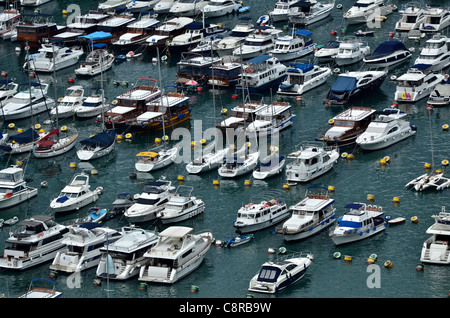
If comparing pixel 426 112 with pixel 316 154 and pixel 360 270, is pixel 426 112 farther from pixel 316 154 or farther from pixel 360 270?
pixel 360 270

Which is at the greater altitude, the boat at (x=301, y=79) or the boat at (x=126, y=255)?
the boat at (x=301, y=79)

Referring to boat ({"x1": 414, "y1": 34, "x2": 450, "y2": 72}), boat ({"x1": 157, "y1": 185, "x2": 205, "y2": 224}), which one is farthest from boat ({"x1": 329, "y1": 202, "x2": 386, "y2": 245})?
boat ({"x1": 414, "y1": 34, "x2": 450, "y2": 72})

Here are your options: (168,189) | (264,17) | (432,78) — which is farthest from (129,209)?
(264,17)

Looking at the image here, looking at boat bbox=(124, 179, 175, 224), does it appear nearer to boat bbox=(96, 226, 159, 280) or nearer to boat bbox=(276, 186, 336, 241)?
boat bbox=(96, 226, 159, 280)

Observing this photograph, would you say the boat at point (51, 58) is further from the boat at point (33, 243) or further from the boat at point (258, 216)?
the boat at point (258, 216)

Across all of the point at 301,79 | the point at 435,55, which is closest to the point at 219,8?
Answer: the point at 301,79

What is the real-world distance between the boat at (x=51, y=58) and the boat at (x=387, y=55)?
33935 mm

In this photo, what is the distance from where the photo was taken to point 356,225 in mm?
68188

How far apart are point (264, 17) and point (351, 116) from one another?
3531 centimetres

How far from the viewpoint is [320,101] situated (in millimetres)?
97500

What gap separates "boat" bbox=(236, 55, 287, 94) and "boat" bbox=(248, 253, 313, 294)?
123 ft

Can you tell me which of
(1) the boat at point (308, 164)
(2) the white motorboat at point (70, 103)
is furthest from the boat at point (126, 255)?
(2) the white motorboat at point (70, 103)

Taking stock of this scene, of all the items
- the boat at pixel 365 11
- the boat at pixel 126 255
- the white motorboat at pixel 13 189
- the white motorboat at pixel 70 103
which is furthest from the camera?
the boat at pixel 365 11

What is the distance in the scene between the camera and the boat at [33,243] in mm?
68500
